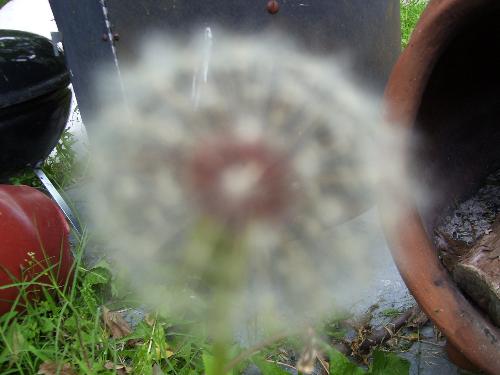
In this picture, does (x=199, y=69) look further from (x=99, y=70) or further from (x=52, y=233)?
(x=52, y=233)

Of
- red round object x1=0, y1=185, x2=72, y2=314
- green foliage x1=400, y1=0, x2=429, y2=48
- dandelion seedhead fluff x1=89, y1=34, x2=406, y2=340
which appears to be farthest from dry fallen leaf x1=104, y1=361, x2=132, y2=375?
green foliage x1=400, y1=0, x2=429, y2=48

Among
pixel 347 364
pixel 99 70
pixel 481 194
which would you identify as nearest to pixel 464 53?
pixel 481 194

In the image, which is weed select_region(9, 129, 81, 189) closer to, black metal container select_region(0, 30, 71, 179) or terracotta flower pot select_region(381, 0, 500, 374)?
black metal container select_region(0, 30, 71, 179)

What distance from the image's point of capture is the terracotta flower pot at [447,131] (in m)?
1.07

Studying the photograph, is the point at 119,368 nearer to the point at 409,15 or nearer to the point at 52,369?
the point at 52,369

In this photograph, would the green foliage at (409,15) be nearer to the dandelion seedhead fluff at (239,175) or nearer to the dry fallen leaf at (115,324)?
the dandelion seedhead fluff at (239,175)

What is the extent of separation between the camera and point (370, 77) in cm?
168

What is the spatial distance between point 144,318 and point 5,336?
36 cm

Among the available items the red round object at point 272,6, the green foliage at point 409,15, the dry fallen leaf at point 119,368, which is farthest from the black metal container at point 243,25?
the green foliage at point 409,15

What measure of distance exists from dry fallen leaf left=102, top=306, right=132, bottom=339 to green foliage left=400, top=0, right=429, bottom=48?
8.23ft

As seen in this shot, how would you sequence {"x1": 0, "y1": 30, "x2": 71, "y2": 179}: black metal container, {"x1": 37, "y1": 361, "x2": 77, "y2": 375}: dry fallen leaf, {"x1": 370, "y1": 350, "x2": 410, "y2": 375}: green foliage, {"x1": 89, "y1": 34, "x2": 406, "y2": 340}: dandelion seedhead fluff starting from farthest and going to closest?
{"x1": 0, "y1": 30, "x2": 71, "y2": 179}: black metal container, {"x1": 37, "y1": 361, "x2": 77, "y2": 375}: dry fallen leaf, {"x1": 370, "y1": 350, "x2": 410, "y2": 375}: green foliage, {"x1": 89, "y1": 34, "x2": 406, "y2": 340}: dandelion seedhead fluff

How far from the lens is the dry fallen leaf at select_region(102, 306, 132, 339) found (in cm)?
159

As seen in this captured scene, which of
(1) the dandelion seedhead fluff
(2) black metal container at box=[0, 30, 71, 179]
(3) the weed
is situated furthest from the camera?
(3) the weed

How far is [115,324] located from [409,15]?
289cm
